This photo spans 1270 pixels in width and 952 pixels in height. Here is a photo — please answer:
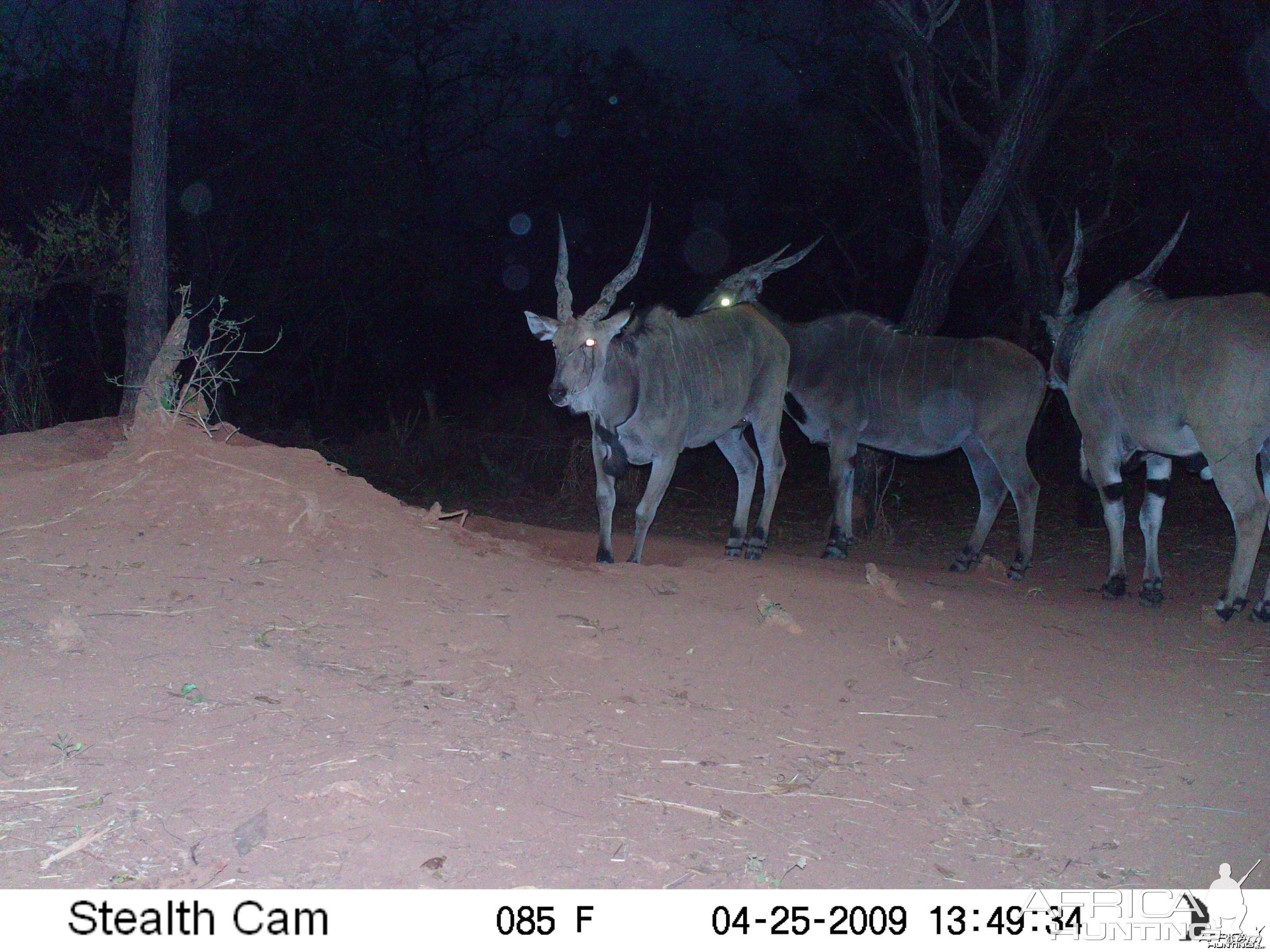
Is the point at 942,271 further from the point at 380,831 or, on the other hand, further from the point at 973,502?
the point at 380,831

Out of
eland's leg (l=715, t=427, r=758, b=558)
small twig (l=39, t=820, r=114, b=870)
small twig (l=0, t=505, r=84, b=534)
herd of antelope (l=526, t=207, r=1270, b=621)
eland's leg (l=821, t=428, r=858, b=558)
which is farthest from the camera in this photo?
eland's leg (l=821, t=428, r=858, b=558)

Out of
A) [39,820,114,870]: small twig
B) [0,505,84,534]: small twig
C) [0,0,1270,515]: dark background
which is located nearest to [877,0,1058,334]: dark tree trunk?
[0,0,1270,515]: dark background

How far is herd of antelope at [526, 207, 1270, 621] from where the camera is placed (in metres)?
6.94

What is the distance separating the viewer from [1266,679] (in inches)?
221

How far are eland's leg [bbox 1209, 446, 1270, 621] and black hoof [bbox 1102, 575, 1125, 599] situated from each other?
0.86m

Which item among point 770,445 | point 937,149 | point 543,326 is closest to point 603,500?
point 543,326

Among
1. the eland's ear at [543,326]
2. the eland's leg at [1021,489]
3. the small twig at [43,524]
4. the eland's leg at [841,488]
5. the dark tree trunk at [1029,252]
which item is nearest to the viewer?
the small twig at [43,524]

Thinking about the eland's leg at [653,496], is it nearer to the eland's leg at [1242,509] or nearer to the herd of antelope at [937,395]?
the herd of antelope at [937,395]

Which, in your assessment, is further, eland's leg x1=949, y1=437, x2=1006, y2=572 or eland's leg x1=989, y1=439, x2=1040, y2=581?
eland's leg x1=949, y1=437, x2=1006, y2=572

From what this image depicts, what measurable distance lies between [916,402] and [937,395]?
177 millimetres

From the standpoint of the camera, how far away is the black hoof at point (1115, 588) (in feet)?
25.7

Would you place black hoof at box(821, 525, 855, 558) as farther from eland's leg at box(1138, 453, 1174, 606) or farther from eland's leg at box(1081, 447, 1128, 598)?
eland's leg at box(1138, 453, 1174, 606)

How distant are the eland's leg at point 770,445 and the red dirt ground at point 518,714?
2229 mm

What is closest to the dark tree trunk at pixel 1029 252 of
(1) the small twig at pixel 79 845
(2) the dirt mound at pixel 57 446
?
(2) the dirt mound at pixel 57 446
